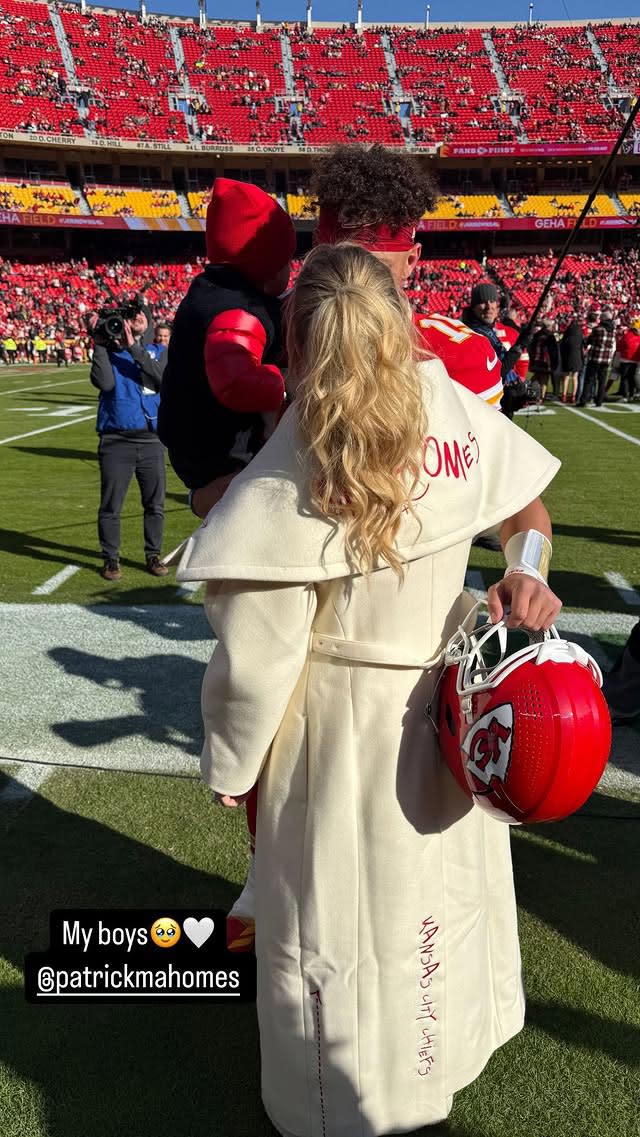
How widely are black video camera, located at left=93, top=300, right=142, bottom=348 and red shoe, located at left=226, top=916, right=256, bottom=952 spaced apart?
5129mm

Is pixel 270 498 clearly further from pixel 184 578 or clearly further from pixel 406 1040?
pixel 406 1040

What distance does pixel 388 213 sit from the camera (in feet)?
7.13

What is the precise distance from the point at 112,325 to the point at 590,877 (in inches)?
207

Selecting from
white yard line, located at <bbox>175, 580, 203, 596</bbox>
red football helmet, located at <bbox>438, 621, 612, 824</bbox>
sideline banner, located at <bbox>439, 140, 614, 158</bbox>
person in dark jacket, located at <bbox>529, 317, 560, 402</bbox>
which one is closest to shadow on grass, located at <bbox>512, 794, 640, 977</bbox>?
red football helmet, located at <bbox>438, 621, 612, 824</bbox>

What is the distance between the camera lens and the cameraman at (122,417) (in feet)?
21.7

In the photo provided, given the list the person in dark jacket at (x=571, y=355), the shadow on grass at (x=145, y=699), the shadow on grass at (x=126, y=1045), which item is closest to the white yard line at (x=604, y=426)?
the person in dark jacket at (x=571, y=355)

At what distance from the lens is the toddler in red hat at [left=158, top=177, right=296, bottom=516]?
2295 mm

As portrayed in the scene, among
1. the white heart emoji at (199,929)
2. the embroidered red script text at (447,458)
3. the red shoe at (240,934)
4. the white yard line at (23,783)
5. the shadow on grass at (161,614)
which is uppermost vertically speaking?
the embroidered red script text at (447,458)

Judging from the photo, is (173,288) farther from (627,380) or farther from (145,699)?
(145,699)

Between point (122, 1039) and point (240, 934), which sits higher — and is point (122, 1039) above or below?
below

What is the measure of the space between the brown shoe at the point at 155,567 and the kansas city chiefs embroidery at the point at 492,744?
542 cm

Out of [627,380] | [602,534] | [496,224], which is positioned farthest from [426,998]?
[496,224]

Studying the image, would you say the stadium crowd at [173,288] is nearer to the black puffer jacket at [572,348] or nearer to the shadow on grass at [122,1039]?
the black puffer jacket at [572,348]

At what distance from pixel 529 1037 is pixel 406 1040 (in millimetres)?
686
